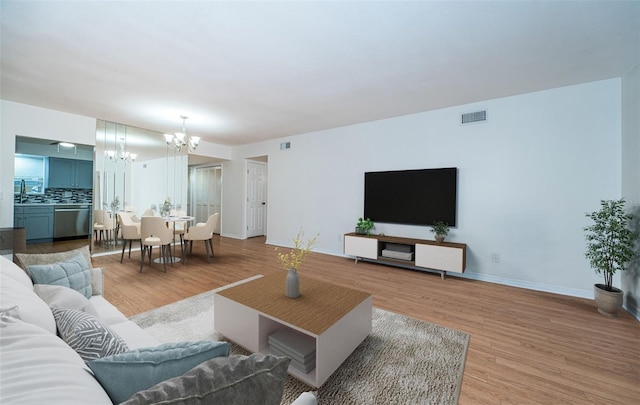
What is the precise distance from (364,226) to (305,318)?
299 centimetres

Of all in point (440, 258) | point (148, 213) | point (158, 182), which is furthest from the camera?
point (158, 182)

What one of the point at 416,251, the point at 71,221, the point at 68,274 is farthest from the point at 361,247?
the point at 71,221

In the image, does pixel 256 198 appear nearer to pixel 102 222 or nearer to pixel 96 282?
pixel 102 222

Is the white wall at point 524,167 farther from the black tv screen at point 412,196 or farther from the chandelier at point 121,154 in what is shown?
the chandelier at point 121,154

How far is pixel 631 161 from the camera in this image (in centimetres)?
271

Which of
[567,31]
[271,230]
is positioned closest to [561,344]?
[567,31]

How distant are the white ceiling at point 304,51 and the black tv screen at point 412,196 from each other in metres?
1.12

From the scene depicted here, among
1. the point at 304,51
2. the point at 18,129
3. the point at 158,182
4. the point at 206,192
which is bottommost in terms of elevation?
the point at 206,192

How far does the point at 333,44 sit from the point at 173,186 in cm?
524

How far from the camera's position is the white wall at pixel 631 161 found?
8.52 feet

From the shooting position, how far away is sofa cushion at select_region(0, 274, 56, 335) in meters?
0.90

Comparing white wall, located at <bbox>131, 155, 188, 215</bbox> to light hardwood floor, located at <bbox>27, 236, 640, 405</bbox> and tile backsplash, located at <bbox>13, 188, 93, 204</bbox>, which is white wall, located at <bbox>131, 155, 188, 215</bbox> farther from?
light hardwood floor, located at <bbox>27, 236, 640, 405</bbox>

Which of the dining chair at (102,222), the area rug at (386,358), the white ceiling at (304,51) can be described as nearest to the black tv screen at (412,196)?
the white ceiling at (304,51)

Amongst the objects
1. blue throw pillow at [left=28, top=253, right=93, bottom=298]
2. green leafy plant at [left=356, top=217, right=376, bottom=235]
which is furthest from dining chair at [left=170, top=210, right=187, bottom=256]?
green leafy plant at [left=356, top=217, right=376, bottom=235]
